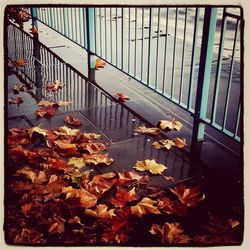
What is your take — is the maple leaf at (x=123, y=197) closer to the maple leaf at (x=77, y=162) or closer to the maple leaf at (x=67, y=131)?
the maple leaf at (x=77, y=162)

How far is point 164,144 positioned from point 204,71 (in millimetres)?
803

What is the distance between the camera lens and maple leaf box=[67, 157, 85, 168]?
10.8ft

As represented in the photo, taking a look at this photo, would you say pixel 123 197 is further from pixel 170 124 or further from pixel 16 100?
pixel 16 100

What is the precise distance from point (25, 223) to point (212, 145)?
1899mm

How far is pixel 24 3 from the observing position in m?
2.21

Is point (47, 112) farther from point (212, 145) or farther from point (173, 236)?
point (173, 236)

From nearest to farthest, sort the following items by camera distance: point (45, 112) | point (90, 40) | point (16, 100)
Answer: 1. point (45, 112)
2. point (16, 100)
3. point (90, 40)

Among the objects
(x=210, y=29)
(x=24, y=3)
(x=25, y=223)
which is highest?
(x=24, y=3)

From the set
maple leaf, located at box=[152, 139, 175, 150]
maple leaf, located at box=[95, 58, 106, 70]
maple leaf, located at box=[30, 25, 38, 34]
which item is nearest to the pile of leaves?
maple leaf, located at box=[152, 139, 175, 150]

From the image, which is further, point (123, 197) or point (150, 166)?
point (150, 166)

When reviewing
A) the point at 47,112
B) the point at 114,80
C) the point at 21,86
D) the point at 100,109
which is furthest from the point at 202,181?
the point at 21,86

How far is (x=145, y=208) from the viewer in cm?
280

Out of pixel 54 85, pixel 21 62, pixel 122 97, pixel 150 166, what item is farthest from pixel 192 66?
pixel 21 62

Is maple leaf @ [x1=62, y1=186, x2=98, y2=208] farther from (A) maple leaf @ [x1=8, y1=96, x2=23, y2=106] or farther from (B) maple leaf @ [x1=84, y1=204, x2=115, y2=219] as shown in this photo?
(A) maple leaf @ [x1=8, y1=96, x2=23, y2=106]
